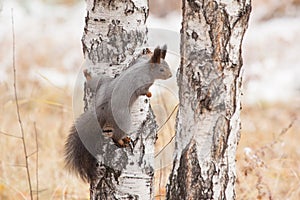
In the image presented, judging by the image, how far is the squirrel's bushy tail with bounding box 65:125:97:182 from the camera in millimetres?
1615

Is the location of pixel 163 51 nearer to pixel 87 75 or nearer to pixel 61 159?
pixel 87 75

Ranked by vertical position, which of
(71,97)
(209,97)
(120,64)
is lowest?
(209,97)

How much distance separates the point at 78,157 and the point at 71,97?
2.54 m

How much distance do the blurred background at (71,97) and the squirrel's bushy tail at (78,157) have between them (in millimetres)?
190

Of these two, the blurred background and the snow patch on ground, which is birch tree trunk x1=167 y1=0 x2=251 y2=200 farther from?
the snow patch on ground

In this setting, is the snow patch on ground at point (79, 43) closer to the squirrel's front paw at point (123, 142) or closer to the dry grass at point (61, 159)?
the dry grass at point (61, 159)

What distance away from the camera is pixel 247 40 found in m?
6.59

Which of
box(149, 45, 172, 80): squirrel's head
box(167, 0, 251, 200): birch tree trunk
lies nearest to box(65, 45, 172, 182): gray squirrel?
box(149, 45, 172, 80): squirrel's head

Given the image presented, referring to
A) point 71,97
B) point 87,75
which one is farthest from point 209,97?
point 71,97

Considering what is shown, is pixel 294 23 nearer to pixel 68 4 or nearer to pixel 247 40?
pixel 247 40

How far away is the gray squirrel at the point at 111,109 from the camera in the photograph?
1381 millimetres

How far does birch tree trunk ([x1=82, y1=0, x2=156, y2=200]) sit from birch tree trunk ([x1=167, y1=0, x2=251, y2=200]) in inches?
4.6

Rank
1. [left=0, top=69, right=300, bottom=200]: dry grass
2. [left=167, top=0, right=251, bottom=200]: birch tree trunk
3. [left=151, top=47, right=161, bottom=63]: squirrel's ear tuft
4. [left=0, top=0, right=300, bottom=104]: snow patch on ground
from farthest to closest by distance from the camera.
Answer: [left=0, top=0, right=300, bottom=104]: snow patch on ground
[left=0, top=69, right=300, bottom=200]: dry grass
[left=167, top=0, right=251, bottom=200]: birch tree trunk
[left=151, top=47, right=161, bottom=63]: squirrel's ear tuft

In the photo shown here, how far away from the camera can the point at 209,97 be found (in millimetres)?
1476
